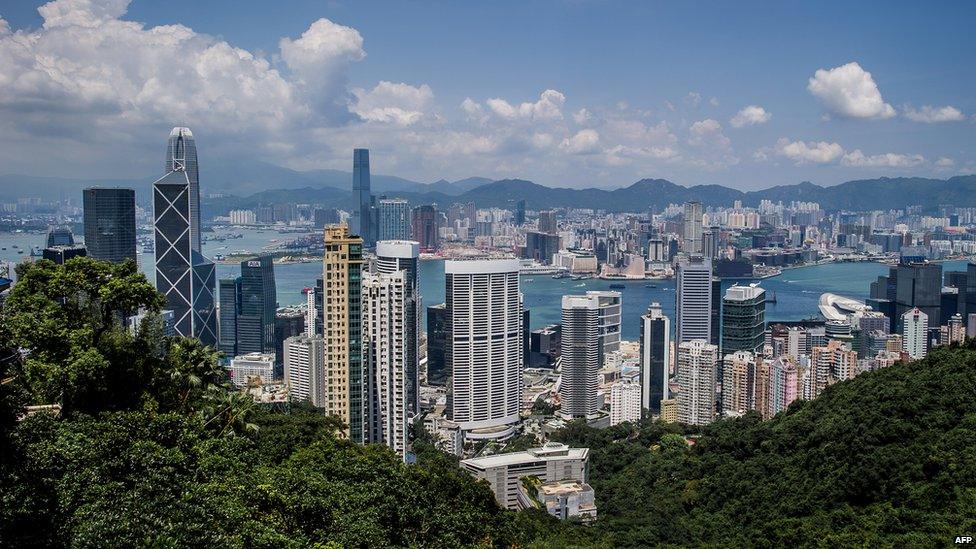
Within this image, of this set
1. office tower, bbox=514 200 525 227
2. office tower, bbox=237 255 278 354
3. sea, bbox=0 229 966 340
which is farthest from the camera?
office tower, bbox=514 200 525 227

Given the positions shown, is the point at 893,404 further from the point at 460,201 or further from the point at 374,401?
the point at 460,201

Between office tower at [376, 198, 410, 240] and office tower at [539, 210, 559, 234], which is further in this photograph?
office tower at [539, 210, 559, 234]

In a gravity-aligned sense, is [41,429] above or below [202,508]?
above

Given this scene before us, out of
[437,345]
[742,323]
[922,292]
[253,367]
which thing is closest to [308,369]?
[253,367]

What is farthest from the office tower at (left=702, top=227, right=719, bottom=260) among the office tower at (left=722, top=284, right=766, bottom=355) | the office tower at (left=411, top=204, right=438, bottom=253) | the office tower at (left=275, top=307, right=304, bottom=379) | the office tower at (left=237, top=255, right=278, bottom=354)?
the office tower at (left=275, top=307, right=304, bottom=379)

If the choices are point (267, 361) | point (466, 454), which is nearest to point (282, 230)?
point (267, 361)

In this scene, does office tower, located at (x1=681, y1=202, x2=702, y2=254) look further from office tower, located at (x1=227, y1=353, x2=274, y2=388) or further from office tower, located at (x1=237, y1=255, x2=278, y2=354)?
office tower, located at (x1=227, y1=353, x2=274, y2=388)

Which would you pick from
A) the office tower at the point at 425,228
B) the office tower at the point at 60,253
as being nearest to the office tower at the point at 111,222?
the office tower at the point at 60,253
